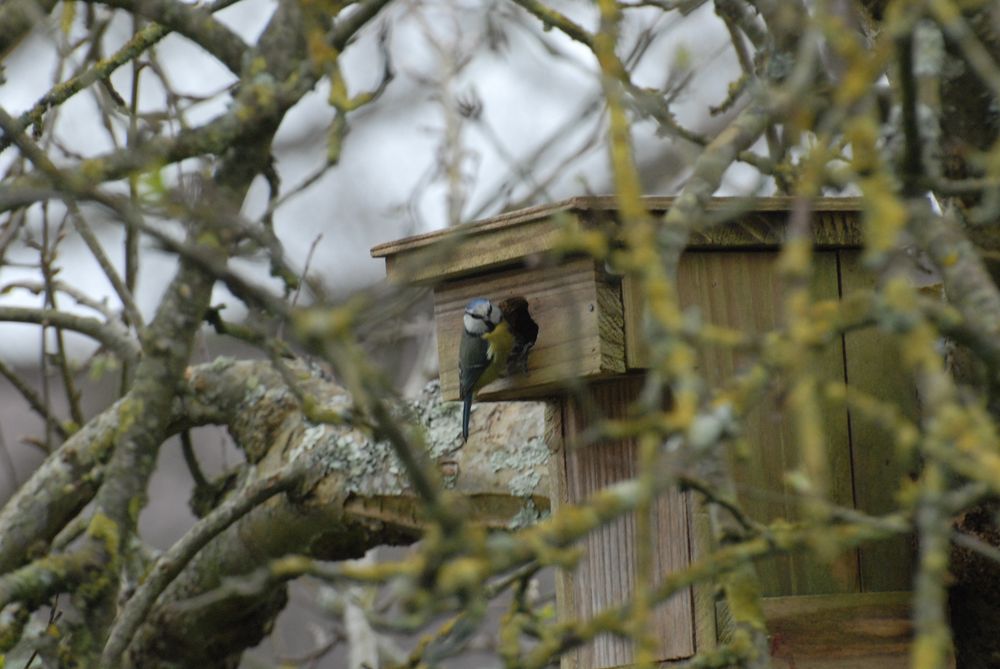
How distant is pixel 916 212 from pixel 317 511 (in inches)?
90.5

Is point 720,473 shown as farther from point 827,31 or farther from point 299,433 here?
point 299,433

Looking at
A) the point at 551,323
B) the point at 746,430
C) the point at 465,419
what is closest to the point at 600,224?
the point at 551,323

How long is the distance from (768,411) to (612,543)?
1.45 ft

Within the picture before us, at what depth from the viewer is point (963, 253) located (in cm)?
171

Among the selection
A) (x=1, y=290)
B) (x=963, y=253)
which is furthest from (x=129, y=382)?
(x=963, y=253)

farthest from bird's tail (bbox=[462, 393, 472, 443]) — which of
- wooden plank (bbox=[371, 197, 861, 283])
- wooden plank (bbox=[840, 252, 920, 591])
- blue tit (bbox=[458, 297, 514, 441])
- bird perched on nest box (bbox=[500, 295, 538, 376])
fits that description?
wooden plank (bbox=[840, 252, 920, 591])

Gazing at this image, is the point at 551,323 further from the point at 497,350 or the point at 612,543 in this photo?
the point at 612,543

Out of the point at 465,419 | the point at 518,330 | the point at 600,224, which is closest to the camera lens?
the point at 600,224

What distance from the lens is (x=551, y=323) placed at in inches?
123

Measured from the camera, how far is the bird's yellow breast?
10.7 ft

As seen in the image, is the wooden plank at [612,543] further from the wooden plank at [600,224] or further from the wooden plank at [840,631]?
the wooden plank at [600,224]

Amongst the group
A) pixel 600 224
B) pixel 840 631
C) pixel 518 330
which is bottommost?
pixel 840 631

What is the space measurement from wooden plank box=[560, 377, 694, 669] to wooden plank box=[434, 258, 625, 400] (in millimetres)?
116

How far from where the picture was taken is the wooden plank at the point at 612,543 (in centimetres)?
292
